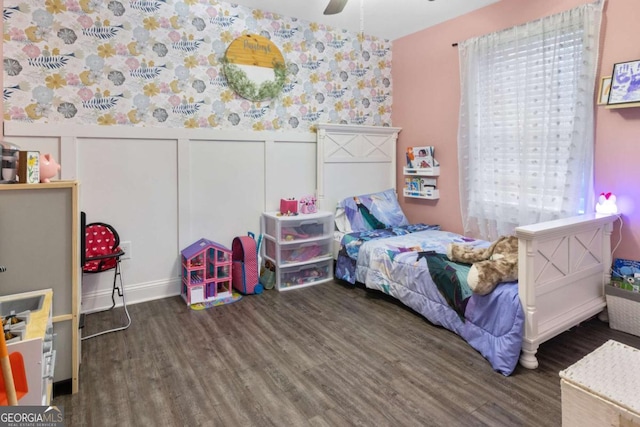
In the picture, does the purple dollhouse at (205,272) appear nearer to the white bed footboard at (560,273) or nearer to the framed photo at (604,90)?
the white bed footboard at (560,273)

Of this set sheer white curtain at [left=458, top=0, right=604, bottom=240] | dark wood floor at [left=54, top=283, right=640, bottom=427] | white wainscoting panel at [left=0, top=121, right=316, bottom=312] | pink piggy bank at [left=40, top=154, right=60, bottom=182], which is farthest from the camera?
white wainscoting panel at [left=0, top=121, right=316, bottom=312]

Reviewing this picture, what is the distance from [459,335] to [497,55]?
Result: 95.6 inches

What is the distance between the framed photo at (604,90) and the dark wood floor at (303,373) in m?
1.61

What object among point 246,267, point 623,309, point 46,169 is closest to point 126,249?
point 246,267

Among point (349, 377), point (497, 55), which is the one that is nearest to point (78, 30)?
point (349, 377)

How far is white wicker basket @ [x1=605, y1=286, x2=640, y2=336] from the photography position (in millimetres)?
2598

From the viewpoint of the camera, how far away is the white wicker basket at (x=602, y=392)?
1.14 meters

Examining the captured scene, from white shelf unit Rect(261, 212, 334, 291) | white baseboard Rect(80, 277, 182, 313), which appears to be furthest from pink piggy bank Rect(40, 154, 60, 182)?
white shelf unit Rect(261, 212, 334, 291)

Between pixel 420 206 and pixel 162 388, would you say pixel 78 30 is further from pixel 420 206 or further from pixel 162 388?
pixel 420 206

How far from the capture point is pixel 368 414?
184cm

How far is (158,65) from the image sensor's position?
10.5ft

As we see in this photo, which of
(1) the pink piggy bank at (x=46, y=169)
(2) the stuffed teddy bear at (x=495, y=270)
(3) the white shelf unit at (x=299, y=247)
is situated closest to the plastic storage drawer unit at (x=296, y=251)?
(3) the white shelf unit at (x=299, y=247)

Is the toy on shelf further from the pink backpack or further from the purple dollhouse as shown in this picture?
the purple dollhouse

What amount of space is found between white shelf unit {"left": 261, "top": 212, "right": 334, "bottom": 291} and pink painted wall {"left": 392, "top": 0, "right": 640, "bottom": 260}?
4.12 feet
